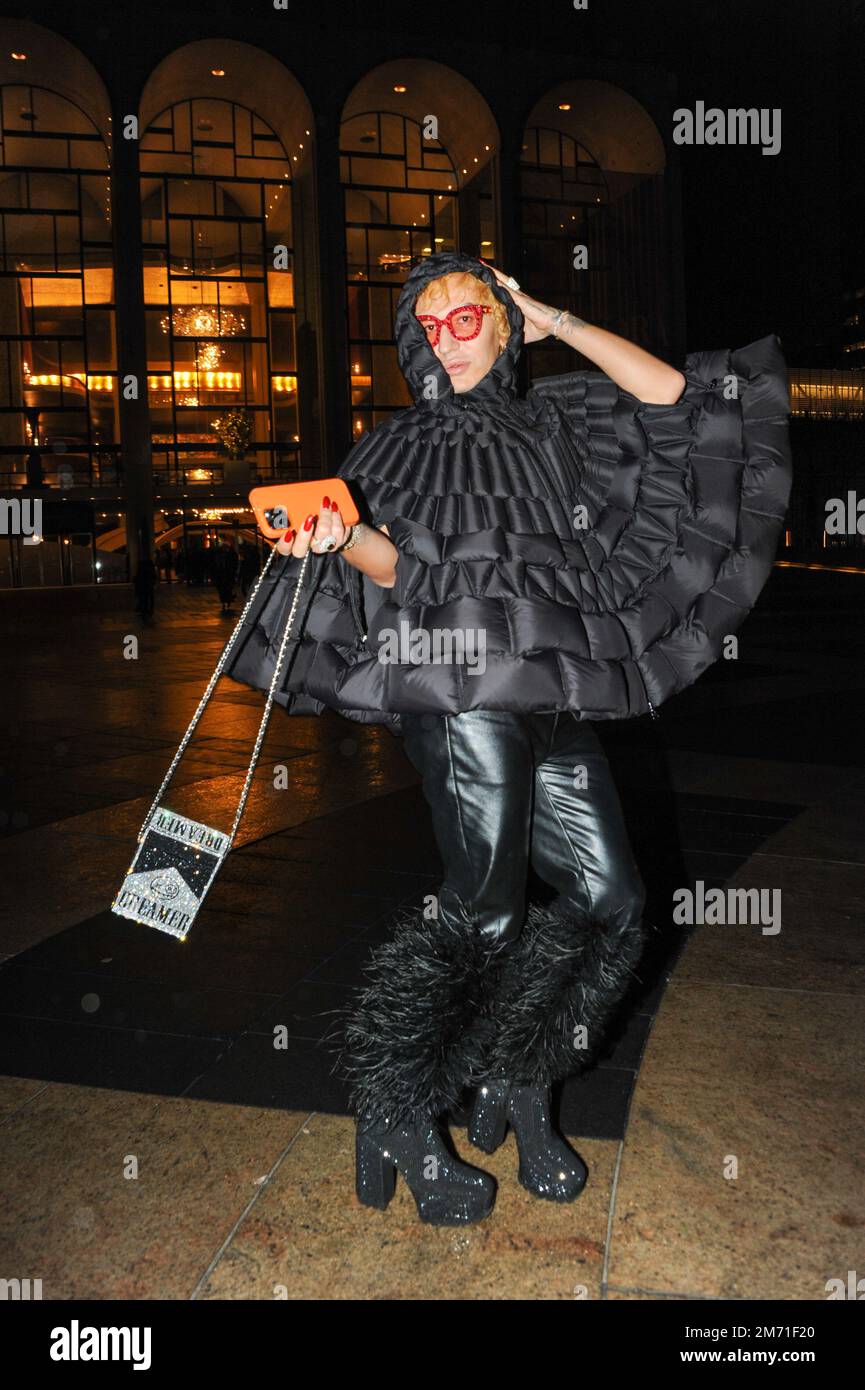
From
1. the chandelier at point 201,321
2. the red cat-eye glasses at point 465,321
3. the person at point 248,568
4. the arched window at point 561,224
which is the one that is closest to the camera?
the red cat-eye glasses at point 465,321

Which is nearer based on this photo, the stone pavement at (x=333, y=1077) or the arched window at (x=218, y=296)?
the stone pavement at (x=333, y=1077)

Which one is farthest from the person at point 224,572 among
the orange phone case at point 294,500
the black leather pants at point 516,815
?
the orange phone case at point 294,500

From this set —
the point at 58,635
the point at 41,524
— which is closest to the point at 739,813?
the point at 58,635

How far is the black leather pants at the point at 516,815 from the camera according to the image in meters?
2.51

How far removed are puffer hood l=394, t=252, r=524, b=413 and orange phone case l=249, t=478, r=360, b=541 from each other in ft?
1.94

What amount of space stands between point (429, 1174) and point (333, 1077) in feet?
2.62

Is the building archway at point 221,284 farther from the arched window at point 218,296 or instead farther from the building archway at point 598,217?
the building archway at point 598,217

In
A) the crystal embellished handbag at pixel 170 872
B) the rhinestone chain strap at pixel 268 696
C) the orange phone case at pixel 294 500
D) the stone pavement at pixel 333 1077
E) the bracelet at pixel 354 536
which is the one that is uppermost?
the orange phone case at pixel 294 500

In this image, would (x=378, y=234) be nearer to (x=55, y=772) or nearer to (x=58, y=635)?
(x=58, y=635)

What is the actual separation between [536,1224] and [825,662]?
12.0 meters

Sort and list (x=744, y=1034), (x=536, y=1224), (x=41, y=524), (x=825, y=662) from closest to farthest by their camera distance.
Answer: (x=536, y=1224)
(x=744, y=1034)
(x=825, y=662)
(x=41, y=524)

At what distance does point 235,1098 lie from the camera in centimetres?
317

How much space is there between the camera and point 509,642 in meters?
2.45

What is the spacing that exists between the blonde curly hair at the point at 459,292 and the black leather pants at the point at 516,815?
1001mm
